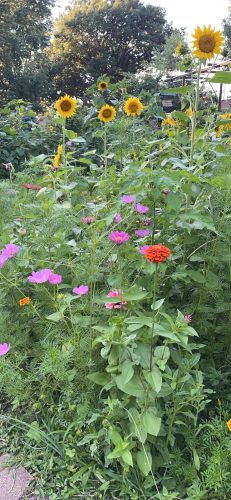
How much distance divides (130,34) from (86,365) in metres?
29.5

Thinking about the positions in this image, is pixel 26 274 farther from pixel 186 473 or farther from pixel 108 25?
pixel 108 25

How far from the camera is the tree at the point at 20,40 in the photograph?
735 inches

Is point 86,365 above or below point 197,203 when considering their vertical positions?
below

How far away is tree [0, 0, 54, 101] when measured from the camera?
18.7 m

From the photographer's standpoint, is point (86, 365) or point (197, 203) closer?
point (86, 365)

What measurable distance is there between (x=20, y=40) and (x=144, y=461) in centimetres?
2016

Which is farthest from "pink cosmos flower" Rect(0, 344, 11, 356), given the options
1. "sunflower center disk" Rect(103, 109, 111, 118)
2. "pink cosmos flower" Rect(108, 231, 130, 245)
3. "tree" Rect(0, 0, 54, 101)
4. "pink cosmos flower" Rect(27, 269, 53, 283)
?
"tree" Rect(0, 0, 54, 101)

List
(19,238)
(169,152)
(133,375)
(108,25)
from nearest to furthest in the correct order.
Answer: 1. (133,375)
2. (19,238)
3. (169,152)
4. (108,25)

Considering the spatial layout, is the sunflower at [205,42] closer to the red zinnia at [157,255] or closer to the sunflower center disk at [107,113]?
the red zinnia at [157,255]

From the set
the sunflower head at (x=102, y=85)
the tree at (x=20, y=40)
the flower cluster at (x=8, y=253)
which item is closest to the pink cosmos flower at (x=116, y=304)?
the flower cluster at (x=8, y=253)

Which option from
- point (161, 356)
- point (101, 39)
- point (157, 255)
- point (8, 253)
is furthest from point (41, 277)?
point (101, 39)

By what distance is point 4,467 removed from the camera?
1.48m

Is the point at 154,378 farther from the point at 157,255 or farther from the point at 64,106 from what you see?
the point at 64,106

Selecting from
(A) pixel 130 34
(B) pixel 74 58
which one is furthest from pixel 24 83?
(A) pixel 130 34
